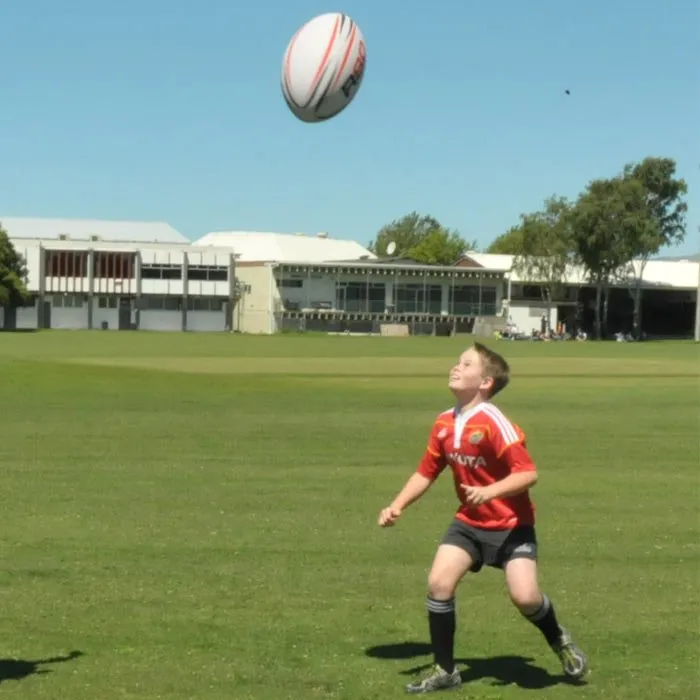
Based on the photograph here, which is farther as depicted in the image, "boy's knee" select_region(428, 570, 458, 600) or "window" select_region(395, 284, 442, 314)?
"window" select_region(395, 284, 442, 314)

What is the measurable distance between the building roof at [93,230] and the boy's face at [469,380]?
152031 millimetres

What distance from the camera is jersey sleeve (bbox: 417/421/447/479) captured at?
7.77 metres

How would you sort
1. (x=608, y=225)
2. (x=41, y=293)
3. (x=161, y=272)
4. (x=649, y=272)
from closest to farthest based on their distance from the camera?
(x=608, y=225), (x=41, y=293), (x=161, y=272), (x=649, y=272)

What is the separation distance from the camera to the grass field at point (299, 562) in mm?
7969

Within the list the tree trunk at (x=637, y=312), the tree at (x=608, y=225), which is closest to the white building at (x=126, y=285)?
the tree at (x=608, y=225)

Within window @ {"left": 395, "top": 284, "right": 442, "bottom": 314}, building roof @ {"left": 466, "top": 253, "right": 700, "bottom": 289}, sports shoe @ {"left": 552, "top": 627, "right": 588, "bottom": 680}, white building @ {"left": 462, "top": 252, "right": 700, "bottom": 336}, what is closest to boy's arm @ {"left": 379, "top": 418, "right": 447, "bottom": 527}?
sports shoe @ {"left": 552, "top": 627, "right": 588, "bottom": 680}

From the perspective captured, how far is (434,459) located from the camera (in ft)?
25.7

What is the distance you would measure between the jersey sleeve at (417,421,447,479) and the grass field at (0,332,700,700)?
1089 mm

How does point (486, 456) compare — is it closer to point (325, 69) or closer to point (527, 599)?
point (527, 599)

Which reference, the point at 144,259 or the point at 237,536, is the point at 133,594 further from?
the point at 144,259

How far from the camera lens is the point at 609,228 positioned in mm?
130500

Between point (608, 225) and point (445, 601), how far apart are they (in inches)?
4936

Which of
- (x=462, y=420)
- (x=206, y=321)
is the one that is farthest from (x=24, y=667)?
(x=206, y=321)

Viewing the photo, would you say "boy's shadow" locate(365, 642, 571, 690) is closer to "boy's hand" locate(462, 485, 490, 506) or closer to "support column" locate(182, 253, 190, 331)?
"boy's hand" locate(462, 485, 490, 506)
